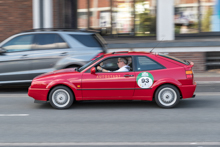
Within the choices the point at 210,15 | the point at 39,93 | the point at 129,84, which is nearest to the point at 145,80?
the point at 129,84

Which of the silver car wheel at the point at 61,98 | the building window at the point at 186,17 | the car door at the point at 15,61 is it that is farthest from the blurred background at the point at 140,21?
the silver car wheel at the point at 61,98

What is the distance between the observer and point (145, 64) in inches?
321

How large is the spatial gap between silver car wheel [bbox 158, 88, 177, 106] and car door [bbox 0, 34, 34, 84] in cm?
424

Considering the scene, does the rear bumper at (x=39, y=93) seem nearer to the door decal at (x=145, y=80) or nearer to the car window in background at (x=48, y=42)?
the door decal at (x=145, y=80)

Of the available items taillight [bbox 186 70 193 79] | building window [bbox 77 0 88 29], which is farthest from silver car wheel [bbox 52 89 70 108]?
building window [bbox 77 0 88 29]

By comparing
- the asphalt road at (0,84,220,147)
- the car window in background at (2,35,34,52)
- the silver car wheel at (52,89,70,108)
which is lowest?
the asphalt road at (0,84,220,147)

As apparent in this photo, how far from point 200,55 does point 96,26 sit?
523 cm

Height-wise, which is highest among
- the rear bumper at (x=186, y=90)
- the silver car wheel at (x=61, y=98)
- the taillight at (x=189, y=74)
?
the taillight at (x=189, y=74)

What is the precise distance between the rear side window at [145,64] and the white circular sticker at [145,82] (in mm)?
238

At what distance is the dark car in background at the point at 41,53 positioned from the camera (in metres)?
10.3

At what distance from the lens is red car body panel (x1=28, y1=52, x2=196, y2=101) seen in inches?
315

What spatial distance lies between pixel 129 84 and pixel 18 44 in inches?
162

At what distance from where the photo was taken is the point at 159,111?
7934 millimetres

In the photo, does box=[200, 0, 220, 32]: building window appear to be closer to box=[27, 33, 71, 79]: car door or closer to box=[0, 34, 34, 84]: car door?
box=[27, 33, 71, 79]: car door
